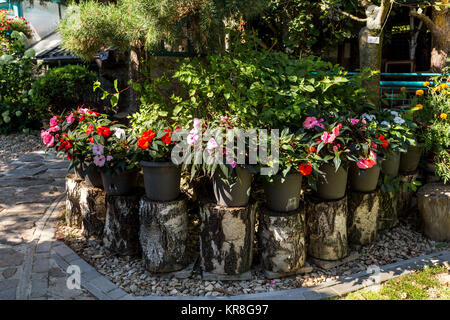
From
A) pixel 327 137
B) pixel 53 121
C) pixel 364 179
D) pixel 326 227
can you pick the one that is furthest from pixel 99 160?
pixel 364 179

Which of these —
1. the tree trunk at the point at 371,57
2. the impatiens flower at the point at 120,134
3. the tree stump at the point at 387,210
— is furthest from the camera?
the tree trunk at the point at 371,57

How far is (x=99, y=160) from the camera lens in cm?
282

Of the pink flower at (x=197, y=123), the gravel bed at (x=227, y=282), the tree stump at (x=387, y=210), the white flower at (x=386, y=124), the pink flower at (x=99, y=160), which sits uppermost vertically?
the pink flower at (x=197, y=123)

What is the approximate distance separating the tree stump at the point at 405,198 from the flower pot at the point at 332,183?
100 cm

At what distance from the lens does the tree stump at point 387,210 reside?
3.30 m

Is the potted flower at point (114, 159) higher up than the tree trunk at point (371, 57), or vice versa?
the tree trunk at point (371, 57)

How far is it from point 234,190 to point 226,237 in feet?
1.12

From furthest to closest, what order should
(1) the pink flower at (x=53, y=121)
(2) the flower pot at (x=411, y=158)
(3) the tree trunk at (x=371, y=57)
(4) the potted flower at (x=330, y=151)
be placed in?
(3) the tree trunk at (x=371, y=57)
(2) the flower pot at (x=411, y=158)
(1) the pink flower at (x=53, y=121)
(4) the potted flower at (x=330, y=151)

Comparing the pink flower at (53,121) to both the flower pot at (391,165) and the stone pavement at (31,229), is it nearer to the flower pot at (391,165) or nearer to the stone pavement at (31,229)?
the stone pavement at (31,229)

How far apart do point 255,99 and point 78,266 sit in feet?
5.87

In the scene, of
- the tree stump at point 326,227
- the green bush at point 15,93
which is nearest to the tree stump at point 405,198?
the tree stump at point 326,227

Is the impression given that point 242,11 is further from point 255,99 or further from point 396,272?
point 396,272

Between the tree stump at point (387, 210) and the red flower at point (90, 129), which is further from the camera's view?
the tree stump at point (387, 210)
